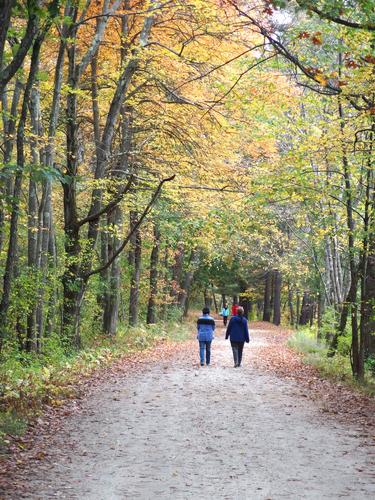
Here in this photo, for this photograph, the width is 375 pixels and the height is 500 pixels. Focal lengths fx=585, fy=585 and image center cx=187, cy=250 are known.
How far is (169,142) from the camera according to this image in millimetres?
19469

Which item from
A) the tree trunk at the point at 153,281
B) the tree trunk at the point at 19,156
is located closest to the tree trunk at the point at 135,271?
the tree trunk at the point at 153,281

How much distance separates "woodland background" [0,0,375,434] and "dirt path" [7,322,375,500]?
2.18 meters

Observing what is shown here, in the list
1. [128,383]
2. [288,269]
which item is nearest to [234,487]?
[128,383]

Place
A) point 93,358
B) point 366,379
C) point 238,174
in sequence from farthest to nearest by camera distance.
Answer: point 238,174 → point 93,358 → point 366,379

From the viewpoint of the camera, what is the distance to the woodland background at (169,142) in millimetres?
10359

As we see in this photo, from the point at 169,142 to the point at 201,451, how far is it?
528 inches

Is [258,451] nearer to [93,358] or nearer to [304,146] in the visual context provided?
[304,146]

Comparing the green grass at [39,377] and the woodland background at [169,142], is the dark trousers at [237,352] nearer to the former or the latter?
the woodland background at [169,142]

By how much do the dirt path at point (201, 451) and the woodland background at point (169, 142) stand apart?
2179mm

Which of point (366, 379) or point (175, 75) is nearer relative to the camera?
point (366, 379)

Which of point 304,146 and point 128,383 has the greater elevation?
point 304,146

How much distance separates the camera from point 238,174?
21.0m

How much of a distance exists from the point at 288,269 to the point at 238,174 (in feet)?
52.1

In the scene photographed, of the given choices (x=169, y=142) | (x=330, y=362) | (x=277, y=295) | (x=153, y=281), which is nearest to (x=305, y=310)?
(x=277, y=295)
